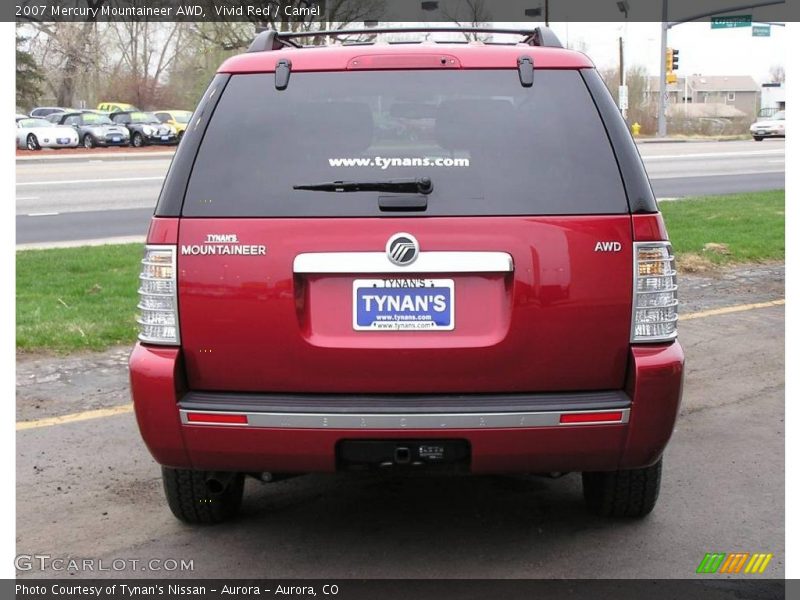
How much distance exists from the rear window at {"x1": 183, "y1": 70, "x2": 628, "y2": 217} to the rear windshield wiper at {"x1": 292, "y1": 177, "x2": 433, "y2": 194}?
0.07 feet

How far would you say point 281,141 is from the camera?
359 cm

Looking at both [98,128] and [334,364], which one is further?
[98,128]

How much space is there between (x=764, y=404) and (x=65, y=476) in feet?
13.7

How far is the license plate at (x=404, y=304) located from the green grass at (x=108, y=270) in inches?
173

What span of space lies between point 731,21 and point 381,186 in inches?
1981

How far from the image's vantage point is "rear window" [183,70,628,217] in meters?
3.50

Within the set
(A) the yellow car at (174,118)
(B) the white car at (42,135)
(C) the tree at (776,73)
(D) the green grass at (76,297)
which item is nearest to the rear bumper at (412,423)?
(D) the green grass at (76,297)

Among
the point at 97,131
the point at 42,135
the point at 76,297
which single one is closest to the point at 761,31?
the point at 97,131

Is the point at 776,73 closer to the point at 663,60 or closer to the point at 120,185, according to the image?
the point at 663,60

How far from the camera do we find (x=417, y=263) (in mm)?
3424

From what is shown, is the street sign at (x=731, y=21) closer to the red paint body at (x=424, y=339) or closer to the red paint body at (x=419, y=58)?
the red paint body at (x=419, y=58)

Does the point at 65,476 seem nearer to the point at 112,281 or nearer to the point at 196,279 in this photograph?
the point at 196,279

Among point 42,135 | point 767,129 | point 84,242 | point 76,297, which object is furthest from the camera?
point 767,129

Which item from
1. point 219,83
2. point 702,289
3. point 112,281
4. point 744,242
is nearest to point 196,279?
point 219,83
